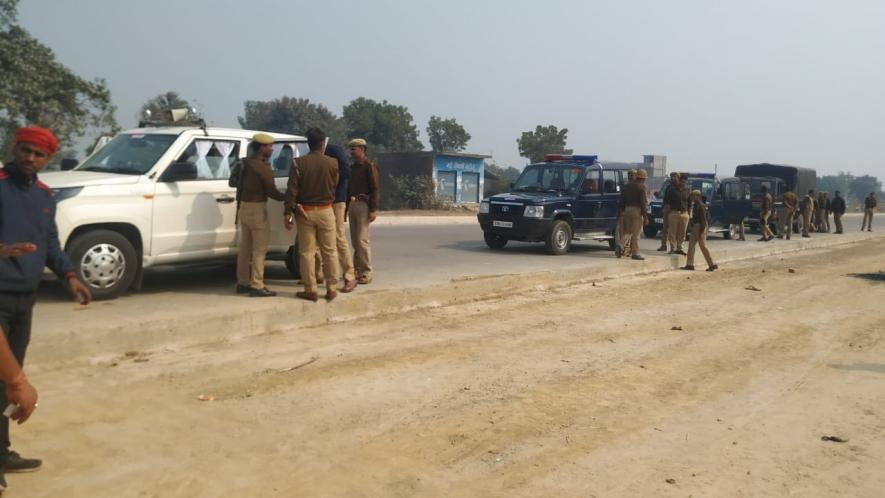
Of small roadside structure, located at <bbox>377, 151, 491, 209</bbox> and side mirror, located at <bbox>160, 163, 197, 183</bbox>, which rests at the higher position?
small roadside structure, located at <bbox>377, 151, 491, 209</bbox>

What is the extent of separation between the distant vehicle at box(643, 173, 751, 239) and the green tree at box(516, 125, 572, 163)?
4239 centimetres

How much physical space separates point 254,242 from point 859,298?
9277 millimetres

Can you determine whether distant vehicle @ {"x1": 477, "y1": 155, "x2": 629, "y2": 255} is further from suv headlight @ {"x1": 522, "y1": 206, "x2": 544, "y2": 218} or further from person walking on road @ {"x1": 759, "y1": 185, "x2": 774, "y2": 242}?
person walking on road @ {"x1": 759, "y1": 185, "x2": 774, "y2": 242}

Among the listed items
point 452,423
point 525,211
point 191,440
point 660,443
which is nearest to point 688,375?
point 660,443

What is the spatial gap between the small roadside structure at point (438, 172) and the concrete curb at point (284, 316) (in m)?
30.9

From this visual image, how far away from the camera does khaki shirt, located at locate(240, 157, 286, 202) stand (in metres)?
8.06

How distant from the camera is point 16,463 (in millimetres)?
4035

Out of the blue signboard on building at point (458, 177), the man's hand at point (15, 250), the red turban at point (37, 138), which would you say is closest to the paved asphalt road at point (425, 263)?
the red turban at point (37, 138)

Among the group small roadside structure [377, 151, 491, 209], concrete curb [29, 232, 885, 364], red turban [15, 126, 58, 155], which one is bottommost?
concrete curb [29, 232, 885, 364]

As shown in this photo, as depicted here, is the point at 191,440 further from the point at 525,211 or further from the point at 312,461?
the point at 525,211

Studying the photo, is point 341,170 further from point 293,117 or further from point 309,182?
point 293,117

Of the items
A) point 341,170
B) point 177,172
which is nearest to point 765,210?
point 341,170

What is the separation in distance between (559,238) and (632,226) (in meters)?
1.46

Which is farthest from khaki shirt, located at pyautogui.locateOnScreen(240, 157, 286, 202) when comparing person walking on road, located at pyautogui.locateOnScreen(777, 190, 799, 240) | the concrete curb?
person walking on road, located at pyautogui.locateOnScreen(777, 190, 799, 240)
